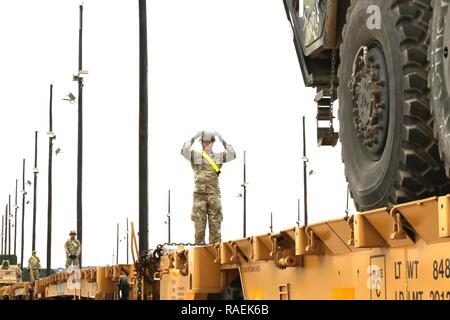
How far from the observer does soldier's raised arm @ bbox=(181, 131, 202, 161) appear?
1211 cm

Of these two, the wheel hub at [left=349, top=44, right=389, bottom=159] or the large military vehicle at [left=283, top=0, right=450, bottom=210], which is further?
the wheel hub at [left=349, top=44, right=389, bottom=159]

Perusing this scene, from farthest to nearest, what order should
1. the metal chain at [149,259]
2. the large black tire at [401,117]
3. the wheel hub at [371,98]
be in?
the metal chain at [149,259] → the wheel hub at [371,98] → the large black tire at [401,117]

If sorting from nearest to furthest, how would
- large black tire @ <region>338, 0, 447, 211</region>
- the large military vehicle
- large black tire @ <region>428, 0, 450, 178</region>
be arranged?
1. large black tire @ <region>428, 0, 450, 178</region>
2. the large military vehicle
3. large black tire @ <region>338, 0, 447, 211</region>

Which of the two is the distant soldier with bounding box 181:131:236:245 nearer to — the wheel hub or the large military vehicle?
the large military vehicle

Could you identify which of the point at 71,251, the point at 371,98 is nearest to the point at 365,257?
the point at 371,98

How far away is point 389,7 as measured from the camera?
5.59 m

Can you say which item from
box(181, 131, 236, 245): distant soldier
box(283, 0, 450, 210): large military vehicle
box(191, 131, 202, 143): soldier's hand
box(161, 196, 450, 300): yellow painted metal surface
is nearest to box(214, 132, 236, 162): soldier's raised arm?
box(181, 131, 236, 245): distant soldier

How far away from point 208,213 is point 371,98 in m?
7.32

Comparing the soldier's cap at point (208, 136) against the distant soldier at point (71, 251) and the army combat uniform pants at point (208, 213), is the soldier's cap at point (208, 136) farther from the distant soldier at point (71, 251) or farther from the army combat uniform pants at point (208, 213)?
the distant soldier at point (71, 251)

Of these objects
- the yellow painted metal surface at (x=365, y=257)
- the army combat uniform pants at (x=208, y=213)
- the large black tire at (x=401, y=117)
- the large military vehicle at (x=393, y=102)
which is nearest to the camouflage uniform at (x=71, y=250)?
the army combat uniform pants at (x=208, y=213)

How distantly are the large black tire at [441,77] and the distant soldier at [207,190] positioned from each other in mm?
7511

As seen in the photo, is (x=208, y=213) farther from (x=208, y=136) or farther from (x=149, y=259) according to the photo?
(x=149, y=259)

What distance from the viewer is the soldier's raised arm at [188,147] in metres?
12.1
